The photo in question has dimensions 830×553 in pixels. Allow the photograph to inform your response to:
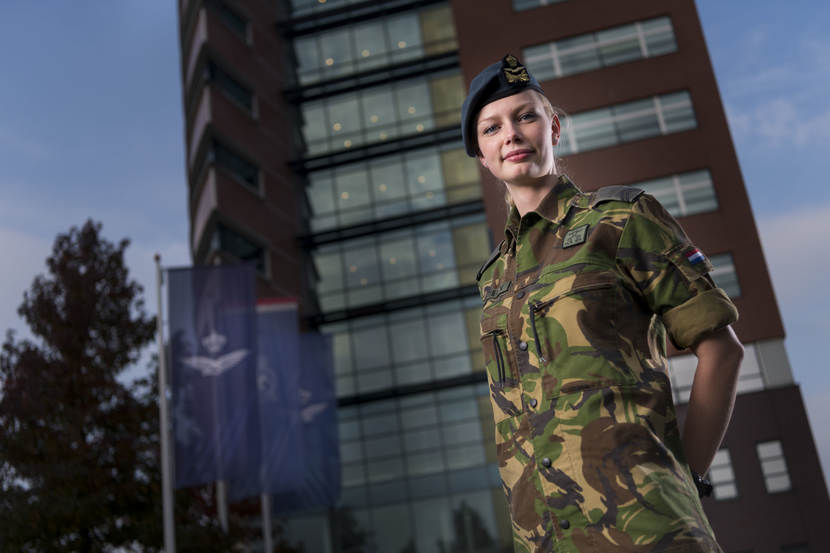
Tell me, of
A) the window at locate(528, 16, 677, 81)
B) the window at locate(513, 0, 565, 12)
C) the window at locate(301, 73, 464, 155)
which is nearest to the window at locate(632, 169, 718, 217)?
the window at locate(528, 16, 677, 81)

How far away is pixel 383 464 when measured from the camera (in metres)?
33.8

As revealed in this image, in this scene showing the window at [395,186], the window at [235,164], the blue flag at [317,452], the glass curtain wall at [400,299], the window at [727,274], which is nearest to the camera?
the blue flag at [317,452]

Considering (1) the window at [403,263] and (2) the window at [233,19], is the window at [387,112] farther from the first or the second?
(2) the window at [233,19]

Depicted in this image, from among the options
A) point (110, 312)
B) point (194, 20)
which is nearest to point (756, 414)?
point (110, 312)

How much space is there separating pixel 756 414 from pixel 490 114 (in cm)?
2660

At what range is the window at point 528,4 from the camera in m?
30.6

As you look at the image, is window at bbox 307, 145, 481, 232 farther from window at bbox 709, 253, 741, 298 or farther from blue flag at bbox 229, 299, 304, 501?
blue flag at bbox 229, 299, 304, 501

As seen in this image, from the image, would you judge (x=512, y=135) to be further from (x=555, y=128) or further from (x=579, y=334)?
(x=579, y=334)

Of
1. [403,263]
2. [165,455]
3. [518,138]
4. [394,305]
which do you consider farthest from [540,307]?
[403,263]

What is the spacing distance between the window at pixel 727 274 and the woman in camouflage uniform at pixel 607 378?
26.1 m

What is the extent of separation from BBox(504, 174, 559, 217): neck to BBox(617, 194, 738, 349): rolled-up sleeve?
316 millimetres

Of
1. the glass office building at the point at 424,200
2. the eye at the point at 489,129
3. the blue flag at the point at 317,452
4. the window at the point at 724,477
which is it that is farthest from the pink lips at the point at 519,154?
the window at the point at 724,477

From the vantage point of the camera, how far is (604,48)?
98.5 ft

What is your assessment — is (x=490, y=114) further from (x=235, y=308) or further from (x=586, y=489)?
(x=235, y=308)
